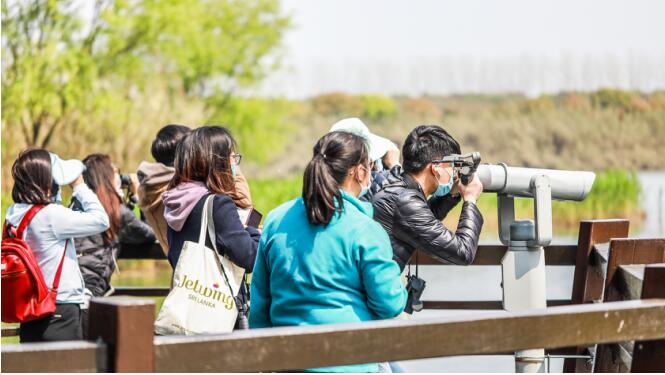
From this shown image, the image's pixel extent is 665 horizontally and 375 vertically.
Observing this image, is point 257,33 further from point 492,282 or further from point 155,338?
point 155,338

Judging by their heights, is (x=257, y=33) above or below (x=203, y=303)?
above

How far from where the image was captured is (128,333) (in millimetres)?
2188

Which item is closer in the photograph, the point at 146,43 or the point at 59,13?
the point at 59,13

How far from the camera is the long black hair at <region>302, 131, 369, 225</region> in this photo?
2846 mm

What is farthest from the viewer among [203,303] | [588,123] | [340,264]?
[588,123]

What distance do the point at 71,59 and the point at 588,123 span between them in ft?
83.4

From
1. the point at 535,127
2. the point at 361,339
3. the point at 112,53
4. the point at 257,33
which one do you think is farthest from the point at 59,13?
the point at 535,127

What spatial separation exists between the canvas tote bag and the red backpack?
0.74 m

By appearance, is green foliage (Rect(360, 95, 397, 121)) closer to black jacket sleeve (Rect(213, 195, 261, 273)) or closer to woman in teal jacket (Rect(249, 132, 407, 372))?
black jacket sleeve (Rect(213, 195, 261, 273))

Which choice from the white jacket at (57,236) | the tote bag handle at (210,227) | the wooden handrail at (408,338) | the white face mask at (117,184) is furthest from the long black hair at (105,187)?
the wooden handrail at (408,338)

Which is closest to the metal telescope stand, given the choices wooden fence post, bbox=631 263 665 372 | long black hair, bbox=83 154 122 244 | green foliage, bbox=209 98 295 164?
wooden fence post, bbox=631 263 665 372

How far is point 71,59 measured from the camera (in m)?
18.3

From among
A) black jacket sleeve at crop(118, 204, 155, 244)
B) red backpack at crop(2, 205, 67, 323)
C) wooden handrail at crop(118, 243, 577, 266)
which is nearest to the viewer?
red backpack at crop(2, 205, 67, 323)

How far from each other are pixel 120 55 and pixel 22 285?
1826 cm
